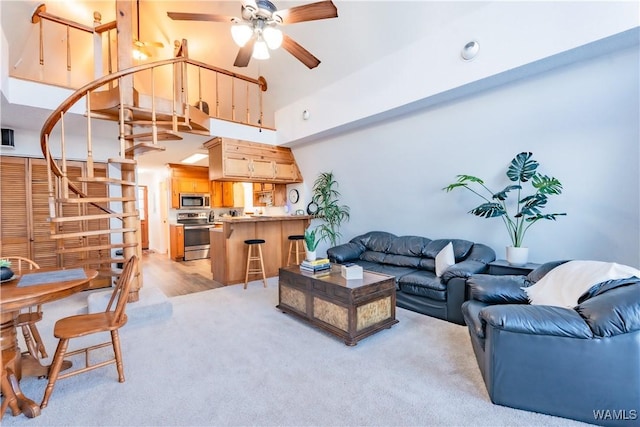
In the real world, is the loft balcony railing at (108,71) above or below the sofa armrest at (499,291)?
above

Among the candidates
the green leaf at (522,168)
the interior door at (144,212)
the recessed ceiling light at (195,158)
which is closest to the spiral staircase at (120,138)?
the recessed ceiling light at (195,158)

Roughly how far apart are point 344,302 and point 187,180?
6.37m

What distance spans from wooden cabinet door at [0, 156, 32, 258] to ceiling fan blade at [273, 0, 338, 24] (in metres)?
4.40

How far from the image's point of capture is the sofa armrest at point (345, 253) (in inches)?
168

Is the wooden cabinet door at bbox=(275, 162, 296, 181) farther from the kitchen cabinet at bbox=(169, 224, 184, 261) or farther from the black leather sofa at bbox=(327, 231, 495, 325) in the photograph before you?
the kitchen cabinet at bbox=(169, 224, 184, 261)

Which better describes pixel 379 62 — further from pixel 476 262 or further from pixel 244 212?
pixel 244 212

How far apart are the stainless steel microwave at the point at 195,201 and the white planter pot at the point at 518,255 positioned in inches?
280

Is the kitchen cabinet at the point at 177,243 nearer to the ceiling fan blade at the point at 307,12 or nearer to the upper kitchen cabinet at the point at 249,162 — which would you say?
the upper kitchen cabinet at the point at 249,162

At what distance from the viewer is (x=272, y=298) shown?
400 centimetres

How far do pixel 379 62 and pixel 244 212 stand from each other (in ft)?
19.4

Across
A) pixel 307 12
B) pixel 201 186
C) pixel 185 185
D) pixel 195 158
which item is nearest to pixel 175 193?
pixel 185 185

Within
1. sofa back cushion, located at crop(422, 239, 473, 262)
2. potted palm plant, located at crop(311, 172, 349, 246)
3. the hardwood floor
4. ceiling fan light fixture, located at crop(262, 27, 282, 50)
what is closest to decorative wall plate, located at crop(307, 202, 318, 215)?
potted palm plant, located at crop(311, 172, 349, 246)

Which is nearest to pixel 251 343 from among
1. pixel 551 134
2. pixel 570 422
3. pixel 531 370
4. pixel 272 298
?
pixel 272 298

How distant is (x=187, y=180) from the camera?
7.54 metres
